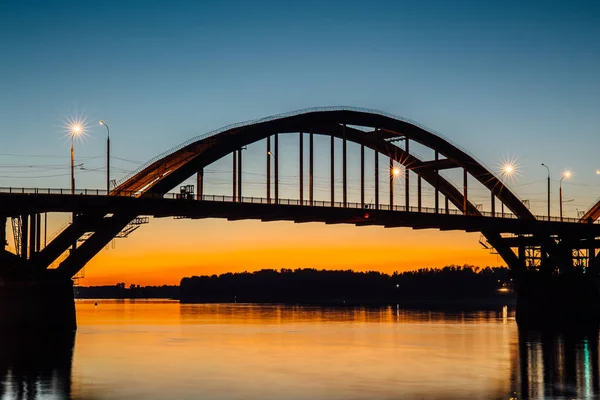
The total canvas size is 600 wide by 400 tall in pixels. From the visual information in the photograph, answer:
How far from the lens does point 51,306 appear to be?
6216 centimetres

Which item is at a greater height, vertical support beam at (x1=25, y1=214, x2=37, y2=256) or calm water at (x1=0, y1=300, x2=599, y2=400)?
vertical support beam at (x1=25, y1=214, x2=37, y2=256)

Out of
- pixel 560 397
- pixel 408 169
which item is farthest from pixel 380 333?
pixel 560 397

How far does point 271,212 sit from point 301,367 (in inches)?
1255

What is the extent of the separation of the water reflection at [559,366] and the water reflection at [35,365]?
17.6 m

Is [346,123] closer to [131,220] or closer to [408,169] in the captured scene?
[408,169]

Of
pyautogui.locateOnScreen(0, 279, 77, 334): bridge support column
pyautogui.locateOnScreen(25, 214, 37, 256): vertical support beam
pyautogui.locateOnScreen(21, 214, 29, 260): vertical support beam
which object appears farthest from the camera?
pyautogui.locateOnScreen(21, 214, 29, 260): vertical support beam

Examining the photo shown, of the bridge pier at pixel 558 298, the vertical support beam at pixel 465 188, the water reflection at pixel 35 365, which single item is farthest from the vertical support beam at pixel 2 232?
the bridge pier at pixel 558 298

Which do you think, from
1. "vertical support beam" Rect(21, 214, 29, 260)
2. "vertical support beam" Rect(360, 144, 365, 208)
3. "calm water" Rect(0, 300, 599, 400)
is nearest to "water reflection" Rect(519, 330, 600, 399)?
"calm water" Rect(0, 300, 599, 400)

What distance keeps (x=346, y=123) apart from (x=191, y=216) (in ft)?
70.8

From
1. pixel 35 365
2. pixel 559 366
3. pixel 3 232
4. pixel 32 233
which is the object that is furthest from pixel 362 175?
pixel 35 365

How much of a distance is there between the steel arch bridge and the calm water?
7948 mm

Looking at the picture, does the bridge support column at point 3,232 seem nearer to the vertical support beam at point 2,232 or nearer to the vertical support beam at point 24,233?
the vertical support beam at point 2,232

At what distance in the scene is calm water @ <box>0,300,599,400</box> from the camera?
33219 mm

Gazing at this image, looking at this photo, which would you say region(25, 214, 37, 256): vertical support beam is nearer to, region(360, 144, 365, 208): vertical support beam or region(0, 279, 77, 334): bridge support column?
region(0, 279, 77, 334): bridge support column
